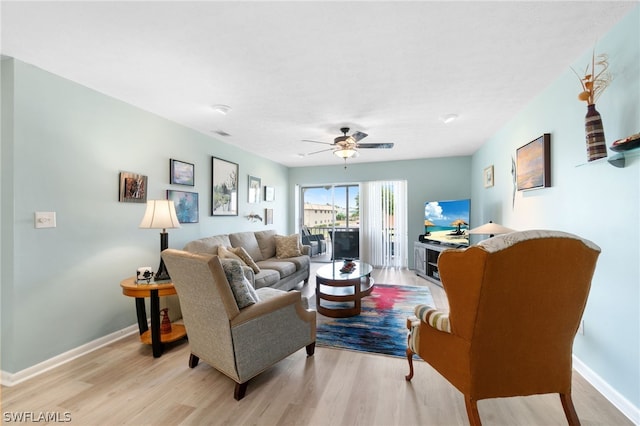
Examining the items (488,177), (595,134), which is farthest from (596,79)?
(488,177)

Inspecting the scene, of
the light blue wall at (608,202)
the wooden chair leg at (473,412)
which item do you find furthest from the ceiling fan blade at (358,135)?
the wooden chair leg at (473,412)

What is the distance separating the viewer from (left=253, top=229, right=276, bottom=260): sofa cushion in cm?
482

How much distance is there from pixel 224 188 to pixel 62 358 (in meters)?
2.77

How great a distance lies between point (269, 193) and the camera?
5949mm

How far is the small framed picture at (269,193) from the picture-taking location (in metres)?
5.81

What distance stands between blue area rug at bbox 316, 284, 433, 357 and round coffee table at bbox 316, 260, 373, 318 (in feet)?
0.30

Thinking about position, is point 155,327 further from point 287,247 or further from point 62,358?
point 287,247

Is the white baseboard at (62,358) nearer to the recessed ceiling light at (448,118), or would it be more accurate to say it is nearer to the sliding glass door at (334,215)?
the recessed ceiling light at (448,118)

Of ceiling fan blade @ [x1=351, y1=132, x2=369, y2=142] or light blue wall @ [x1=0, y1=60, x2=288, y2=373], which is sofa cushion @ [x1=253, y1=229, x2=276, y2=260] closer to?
light blue wall @ [x1=0, y1=60, x2=288, y2=373]

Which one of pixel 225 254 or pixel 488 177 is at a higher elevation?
pixel 488 177

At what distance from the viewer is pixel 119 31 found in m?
1.77

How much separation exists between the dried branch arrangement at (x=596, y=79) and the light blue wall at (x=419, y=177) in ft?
12.8

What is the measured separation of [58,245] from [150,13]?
204 centimetres

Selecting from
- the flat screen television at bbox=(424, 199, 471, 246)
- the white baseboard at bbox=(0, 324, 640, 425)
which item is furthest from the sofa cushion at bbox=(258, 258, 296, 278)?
the flat screen television at bbox=(424, 199, 471, 246)
